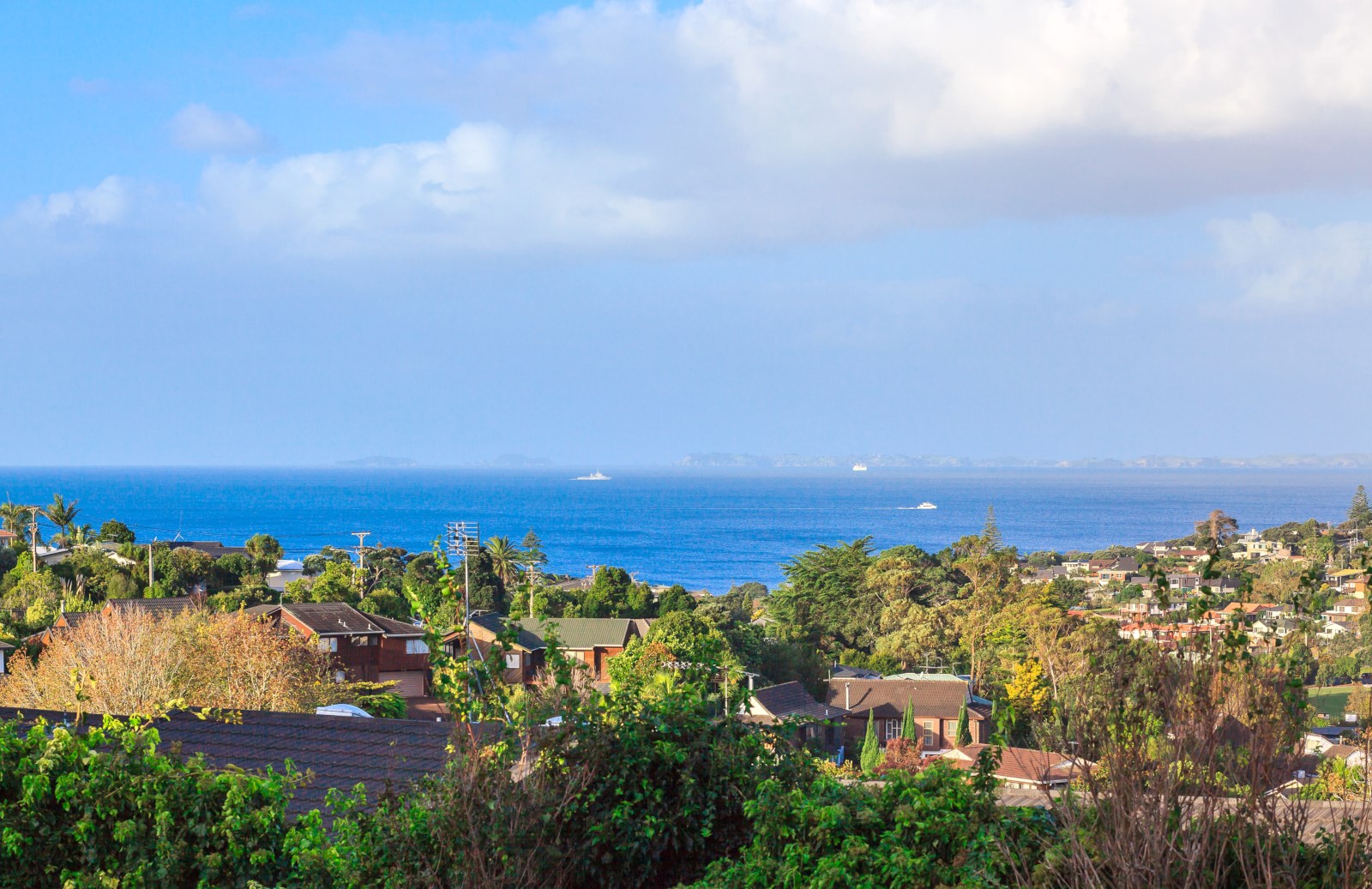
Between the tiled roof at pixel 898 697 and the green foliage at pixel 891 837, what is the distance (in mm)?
34312

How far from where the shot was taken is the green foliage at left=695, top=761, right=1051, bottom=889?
5.10m

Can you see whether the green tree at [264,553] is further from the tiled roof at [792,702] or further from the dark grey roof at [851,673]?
the tiled roof at [792,702]

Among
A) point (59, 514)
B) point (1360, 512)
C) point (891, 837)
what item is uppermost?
point (891, 837)

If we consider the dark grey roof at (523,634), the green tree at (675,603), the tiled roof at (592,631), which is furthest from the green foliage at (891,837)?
the green tree at (675,603)

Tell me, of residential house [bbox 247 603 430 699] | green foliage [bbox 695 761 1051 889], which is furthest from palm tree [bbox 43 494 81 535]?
green foliage [bbox 695 761 1051 889]

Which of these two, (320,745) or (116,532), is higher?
(320,745)

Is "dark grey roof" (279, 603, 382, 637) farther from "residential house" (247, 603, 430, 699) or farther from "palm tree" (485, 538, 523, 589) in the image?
"palm tree" (485, 538, 523, 589)

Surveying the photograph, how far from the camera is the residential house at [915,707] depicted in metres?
38.8

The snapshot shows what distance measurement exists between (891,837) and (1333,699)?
54969 millimetres

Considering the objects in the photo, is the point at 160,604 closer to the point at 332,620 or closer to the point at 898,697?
the point at 332,620

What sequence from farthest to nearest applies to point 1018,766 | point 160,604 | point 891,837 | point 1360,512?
1. point 1360,512
2. point 160,604
3. point 1018,766
4. point 891,837

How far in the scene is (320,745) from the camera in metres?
8.65

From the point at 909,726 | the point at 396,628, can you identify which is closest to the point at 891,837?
the point at 909,726

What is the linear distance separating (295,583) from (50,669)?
90.0ft
